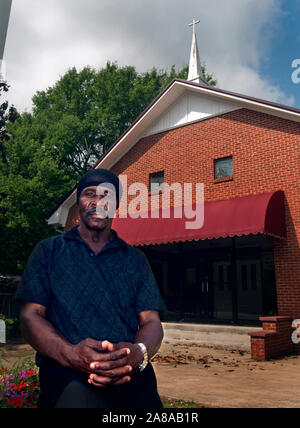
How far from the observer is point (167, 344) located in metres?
12.1

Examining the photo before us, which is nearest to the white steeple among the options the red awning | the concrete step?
the red awning

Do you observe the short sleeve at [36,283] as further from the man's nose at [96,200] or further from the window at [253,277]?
the window at [253,277]

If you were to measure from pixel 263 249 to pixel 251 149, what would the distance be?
14.1ft

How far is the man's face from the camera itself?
7.87 feet

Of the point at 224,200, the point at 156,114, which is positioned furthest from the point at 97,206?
the point at 156,114

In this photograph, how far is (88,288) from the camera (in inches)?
86.5

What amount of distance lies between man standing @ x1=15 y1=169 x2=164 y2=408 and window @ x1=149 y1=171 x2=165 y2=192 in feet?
40.1

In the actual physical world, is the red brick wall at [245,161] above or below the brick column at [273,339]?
above

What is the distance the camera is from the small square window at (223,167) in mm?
13001

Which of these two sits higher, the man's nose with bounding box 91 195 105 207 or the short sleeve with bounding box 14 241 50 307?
the man's nose with bounding box 91 195 105 207

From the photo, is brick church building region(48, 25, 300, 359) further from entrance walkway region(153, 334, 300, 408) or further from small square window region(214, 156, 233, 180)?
entrance walkway region(153, 334, 300, 408)

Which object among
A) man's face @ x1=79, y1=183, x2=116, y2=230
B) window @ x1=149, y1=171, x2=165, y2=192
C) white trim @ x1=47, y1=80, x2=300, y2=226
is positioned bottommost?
man's face @ x1=79, y1=183, x2=116, y2=230

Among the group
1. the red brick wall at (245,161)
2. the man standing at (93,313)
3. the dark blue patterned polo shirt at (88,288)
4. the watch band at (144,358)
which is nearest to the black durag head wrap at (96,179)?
the man standing at (93,313)
